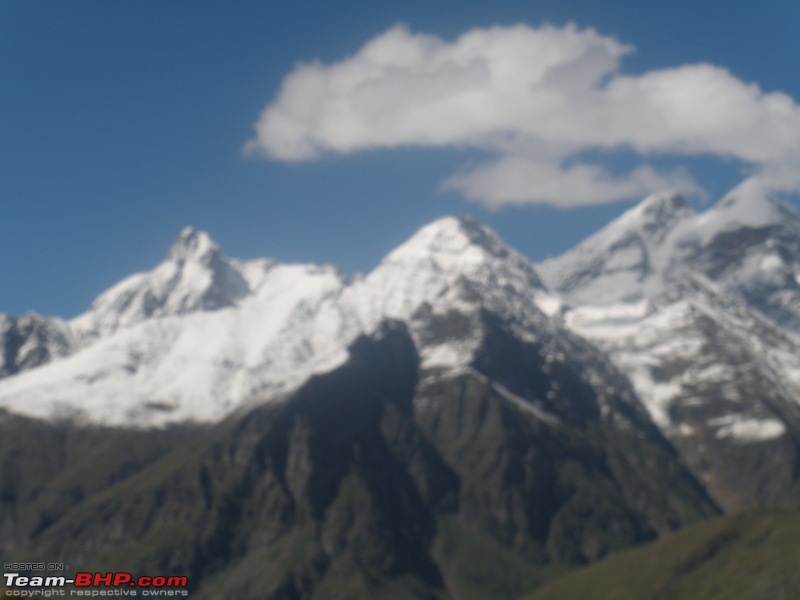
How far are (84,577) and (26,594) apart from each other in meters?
13.0

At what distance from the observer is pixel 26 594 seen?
188 m

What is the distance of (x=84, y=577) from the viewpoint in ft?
655
